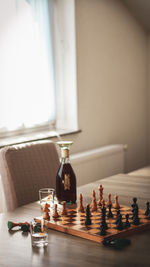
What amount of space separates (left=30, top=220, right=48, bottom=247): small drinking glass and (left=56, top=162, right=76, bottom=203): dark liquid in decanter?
0.38m

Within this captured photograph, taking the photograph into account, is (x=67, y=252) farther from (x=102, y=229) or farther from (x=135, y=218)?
(x=135, y=218)

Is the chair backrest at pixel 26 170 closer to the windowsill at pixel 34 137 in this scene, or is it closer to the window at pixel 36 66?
the windowsill at pixel 34 137

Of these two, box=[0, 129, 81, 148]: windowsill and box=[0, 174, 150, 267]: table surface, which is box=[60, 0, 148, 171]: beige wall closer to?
box=[0, 129, 81, 148]: windowsill

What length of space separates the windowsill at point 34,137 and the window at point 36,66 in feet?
0.19

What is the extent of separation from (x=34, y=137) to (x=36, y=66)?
544 mm

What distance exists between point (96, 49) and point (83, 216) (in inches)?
91.7

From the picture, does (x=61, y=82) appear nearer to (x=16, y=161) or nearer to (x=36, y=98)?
(x=36, y=98)

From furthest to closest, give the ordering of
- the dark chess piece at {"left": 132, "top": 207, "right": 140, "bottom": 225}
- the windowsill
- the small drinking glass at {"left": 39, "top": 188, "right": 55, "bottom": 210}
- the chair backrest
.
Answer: the windowsill < the chair backrest < the small drinking glass at {"left": 39, "top": 188, "right": 55, "bottom": 210} < the dark chess piece at {"left": 132, "top": 207, "right": 140, "bottom": 225}

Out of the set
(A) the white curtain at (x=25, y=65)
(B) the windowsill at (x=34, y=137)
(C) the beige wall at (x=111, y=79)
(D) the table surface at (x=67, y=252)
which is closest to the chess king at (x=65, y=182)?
(D) the table surface at (x=67, y=252)

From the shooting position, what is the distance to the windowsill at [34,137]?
113 inches

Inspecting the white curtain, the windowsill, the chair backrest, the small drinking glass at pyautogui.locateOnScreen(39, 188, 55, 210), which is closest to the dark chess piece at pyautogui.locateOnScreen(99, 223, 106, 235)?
the small drinking glass at pyautogui.locateOnScreen(39, 188, 55, 210)

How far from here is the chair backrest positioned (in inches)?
76.6

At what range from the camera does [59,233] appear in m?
1.42

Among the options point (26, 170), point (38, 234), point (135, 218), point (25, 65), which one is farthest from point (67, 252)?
point (25, 65)
